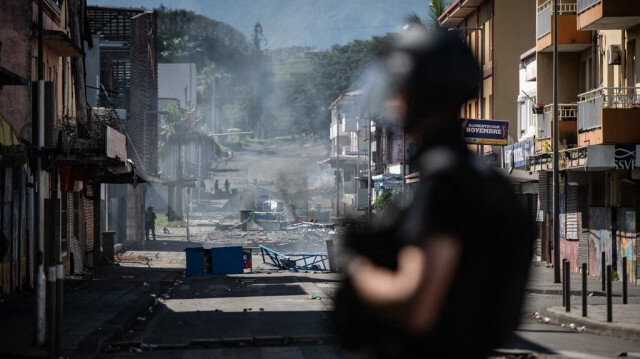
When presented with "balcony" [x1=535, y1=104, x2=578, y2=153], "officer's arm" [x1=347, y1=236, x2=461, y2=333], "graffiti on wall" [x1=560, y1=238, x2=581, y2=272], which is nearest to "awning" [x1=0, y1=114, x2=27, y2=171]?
"officer's arm" [x1=347, y1=236, x2=461, y2=333]

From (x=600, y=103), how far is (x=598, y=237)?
589 centimetres

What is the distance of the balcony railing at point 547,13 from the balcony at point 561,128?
263 cm

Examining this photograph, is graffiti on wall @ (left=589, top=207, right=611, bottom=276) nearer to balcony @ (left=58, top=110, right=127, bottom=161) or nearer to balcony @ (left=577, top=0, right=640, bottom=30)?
balcony @ (left=577, top=0, right=640, bottom=30)

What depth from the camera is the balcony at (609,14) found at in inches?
1081

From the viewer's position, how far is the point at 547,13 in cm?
3512

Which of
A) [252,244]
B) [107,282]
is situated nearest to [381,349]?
[107,282]

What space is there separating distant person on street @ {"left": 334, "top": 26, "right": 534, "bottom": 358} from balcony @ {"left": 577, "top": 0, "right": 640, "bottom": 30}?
25.1 metres

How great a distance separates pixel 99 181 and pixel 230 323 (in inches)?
798

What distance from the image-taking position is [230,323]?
676 inches

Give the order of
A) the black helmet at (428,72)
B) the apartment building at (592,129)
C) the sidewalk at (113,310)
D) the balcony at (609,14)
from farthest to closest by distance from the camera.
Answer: the apartment building at (592,129) → the balcony at (609,14) → the sidewalk at (113,310) → the black helmet at (428,72)

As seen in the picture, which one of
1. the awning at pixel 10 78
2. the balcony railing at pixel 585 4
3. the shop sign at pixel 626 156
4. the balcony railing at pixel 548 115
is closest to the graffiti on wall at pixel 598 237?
the balcony railing at pixel 548 115

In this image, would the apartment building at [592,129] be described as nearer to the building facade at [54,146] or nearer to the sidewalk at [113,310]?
the sidewalk at [113,310]

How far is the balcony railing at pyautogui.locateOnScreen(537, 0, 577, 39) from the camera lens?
33.8 meters

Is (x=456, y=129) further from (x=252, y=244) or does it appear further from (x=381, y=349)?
(x=252, y=244)
